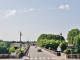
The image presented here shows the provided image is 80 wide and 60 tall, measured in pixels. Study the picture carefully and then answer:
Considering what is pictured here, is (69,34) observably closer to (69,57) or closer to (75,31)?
(75,31)

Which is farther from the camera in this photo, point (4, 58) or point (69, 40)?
point (69, 40)

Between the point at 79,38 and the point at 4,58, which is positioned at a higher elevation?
the point at 79,38

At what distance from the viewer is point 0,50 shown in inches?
4961

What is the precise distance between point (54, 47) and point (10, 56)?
8428 cm

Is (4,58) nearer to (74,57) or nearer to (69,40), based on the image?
(74,57)

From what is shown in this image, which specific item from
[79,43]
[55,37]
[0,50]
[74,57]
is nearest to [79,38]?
[79,43]

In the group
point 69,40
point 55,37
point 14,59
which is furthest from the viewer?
point 55,37

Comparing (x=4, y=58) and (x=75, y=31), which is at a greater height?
(x=75, y=31)

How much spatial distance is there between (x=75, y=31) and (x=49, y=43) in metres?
20.7

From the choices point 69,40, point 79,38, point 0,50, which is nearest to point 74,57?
point 79,38

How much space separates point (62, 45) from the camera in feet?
302

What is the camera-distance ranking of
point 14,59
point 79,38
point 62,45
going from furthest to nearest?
point 79,38 → point 62,45 → point 14,59

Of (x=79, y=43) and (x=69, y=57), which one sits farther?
(x=79, y=43)

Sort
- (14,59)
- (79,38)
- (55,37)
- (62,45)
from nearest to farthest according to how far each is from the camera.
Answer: (14,59) < (62,45) < (79,38) < (55,37)
